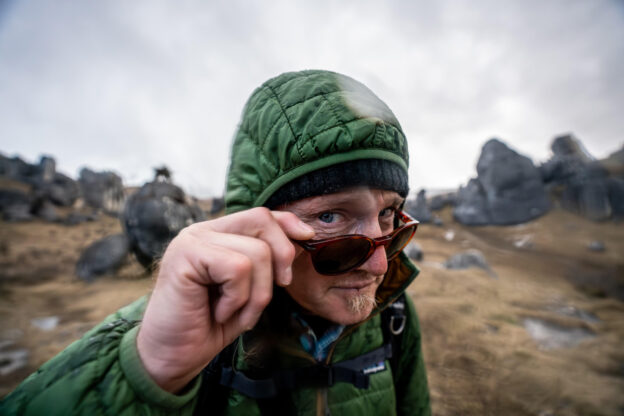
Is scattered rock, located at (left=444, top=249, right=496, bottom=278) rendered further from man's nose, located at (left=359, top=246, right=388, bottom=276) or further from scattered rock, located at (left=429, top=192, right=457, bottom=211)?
scattered rock, located at (left=429, top=192, right=457, bottom=211)

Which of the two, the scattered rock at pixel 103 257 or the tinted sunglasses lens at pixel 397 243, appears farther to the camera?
the scattered rock at pixel 103 257

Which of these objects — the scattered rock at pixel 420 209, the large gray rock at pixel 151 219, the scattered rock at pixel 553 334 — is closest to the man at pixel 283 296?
the scattered rock at pixel 553 334

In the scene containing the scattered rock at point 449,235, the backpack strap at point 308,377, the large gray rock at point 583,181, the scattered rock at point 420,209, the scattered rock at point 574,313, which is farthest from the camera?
the scattered rock at point 420,209

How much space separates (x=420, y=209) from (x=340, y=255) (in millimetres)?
21576

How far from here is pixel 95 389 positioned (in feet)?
2.76

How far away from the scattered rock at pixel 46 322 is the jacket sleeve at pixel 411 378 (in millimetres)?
6345

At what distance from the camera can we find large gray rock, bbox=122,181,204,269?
7.00 m

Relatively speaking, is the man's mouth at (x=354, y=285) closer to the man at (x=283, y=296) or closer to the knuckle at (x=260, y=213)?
the man at (x=283, y=296)

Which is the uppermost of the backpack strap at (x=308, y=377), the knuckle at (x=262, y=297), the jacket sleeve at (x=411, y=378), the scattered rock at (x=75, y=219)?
the scattered rock at (x=75, y=219)

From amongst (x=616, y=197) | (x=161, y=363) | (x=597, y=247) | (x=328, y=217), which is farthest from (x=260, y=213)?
(x=616, y=197)

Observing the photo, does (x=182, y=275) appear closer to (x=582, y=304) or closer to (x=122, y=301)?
(x=122, y=301)

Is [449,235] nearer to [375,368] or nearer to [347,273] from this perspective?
[375,368]

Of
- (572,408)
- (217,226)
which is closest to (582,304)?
(572,408)

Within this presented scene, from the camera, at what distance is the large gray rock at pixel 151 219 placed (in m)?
7.00
